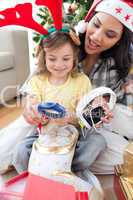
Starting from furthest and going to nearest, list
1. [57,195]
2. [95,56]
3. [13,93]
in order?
[13,93], [95,56], [57,195]

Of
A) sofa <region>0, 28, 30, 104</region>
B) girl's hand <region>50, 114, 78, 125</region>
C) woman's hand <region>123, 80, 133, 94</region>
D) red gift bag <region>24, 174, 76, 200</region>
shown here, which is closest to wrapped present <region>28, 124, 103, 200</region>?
girl's hand <region>50, 114, 78, 125</region>

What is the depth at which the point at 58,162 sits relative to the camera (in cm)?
73

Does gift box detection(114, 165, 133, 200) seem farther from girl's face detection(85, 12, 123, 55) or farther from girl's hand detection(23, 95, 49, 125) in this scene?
girl's face detection(85, 12, 123, 55)

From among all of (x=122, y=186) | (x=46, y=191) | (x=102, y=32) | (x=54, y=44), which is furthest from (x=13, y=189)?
(x=102, y=32)

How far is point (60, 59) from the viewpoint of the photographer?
75 cm

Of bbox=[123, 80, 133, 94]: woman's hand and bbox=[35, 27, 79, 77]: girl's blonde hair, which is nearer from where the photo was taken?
bbox=[35, 27, 79, 77]: girl's blonde hair

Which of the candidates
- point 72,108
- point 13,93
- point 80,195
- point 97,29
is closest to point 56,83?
point 72,108

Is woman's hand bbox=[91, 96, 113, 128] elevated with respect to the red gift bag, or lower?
elevated

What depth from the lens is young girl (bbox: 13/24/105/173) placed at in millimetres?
741

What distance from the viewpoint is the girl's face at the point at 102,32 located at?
0.80m

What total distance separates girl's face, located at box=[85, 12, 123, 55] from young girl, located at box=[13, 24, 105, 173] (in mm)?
85

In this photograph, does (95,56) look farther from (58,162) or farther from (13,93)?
(13,93)

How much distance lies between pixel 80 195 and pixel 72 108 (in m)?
0.27

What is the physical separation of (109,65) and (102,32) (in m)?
0.15
